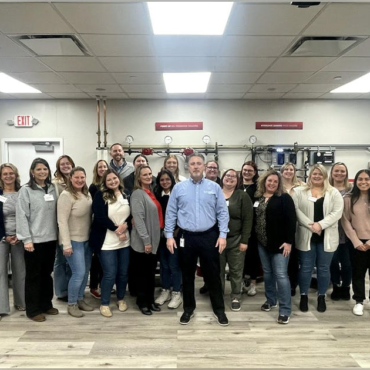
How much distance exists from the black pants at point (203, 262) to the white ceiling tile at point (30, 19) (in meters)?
2.28

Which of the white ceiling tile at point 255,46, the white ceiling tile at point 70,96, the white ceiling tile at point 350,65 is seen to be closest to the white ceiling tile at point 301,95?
the white ceiling tile at point 350,65

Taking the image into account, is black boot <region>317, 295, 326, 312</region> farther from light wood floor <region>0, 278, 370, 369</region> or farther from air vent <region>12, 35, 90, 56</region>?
air vent <region>12, 35, 90, 56</region>

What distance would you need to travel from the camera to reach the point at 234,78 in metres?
4.69

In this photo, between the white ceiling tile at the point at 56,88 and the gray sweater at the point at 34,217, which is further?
the white ceiling tile at the point at 56,88

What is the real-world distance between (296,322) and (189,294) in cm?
109

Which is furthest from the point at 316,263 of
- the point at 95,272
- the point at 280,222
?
the point at 95,272

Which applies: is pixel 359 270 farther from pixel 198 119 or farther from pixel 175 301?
pixel 198 119

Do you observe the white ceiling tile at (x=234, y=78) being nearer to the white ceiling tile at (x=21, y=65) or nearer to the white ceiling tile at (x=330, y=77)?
the white ceiling tile at (x=330, y=77)

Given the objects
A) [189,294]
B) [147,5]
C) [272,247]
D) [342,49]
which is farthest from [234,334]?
[342,49]

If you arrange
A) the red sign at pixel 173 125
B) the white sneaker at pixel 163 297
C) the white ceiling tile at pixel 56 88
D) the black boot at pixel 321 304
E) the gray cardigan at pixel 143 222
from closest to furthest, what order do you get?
the gray cardigan at pixel 143 222 < the black boot at pixel 321 304 < the white sneaker at pixel 163 297 < the white ceiling tile at pixel 56 88 < the red sign at pixel 173 125

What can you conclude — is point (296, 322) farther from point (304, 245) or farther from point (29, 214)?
point (29, 214)

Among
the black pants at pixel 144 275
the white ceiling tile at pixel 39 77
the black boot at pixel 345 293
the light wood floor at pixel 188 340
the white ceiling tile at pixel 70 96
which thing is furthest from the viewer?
the white ceiling tile at pixel 70 96

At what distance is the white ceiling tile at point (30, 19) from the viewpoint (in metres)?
2.59

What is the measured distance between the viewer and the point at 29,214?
2973 millimetres
